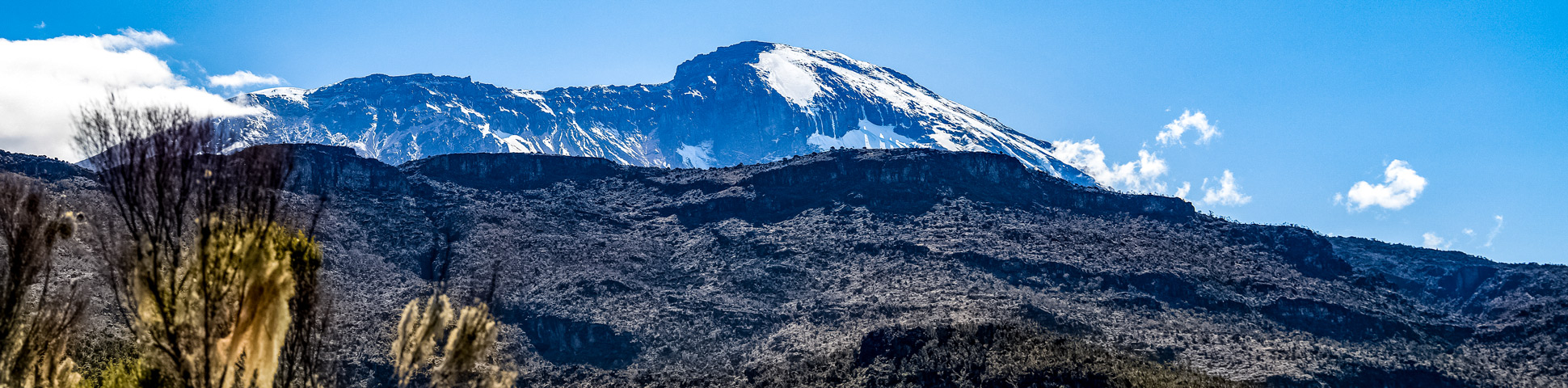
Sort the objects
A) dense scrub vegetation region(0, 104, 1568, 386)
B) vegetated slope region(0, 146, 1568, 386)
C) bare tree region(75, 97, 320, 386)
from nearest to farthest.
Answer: bare tree region(75, 97, 320, 386), dense scrub vegetation region(0, 104, 1568, 386), vegetated slope region(0, 146, 1568, 386)

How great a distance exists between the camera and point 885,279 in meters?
90.1

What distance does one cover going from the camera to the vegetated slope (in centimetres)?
7119

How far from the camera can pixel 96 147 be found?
11.3 meters

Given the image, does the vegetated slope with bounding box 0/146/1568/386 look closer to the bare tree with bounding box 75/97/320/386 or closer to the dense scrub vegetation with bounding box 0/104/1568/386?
the dense scrub vegetation with bounding box 0/104/1568/386

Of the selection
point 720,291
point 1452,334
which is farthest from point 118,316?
point 1452,334

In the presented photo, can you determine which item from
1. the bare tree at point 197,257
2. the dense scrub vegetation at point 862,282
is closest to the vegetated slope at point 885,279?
the dense scrub vegetation at point 862,282

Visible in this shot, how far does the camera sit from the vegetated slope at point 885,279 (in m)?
71.2

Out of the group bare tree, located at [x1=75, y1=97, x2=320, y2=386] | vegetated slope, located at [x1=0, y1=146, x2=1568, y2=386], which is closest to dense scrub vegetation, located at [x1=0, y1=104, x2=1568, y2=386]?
vegetated slope, located at [x1=0, y1=146, x2=1568, y2=386]

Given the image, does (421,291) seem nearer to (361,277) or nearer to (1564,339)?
(361,277)

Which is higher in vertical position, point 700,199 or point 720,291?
point 700,199

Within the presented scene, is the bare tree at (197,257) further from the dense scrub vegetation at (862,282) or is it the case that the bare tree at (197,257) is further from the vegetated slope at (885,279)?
the vegetated slope at (885,279)

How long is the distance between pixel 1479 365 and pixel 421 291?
282 feet

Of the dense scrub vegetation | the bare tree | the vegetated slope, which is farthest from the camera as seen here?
the vegetated slope

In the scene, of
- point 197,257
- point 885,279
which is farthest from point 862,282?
point 197,257
